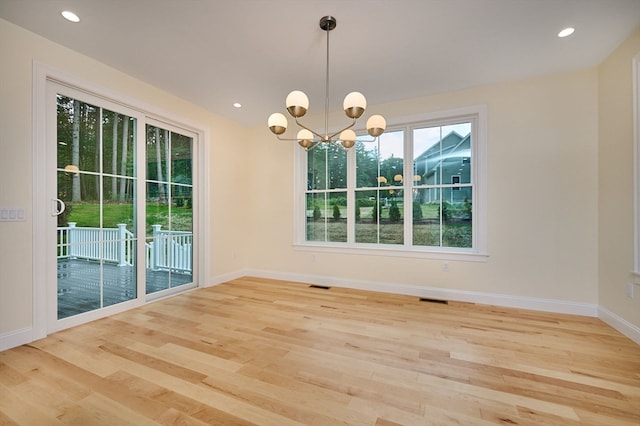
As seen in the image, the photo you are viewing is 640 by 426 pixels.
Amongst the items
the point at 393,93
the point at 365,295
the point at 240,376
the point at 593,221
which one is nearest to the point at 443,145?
the point at 393,93

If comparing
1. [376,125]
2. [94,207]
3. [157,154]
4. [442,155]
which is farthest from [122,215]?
[442,155]

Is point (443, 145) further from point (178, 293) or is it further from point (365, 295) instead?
point (178, 293)

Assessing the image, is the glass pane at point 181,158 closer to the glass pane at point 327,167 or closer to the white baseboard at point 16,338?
the glass pane at point 327,167

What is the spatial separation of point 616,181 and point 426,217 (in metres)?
1.91

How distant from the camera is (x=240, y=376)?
195cm

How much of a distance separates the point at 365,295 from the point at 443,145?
2.38 metres

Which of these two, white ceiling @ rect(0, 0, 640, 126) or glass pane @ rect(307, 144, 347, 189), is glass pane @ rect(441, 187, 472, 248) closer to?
white ceiling @ rect(0, 0, 640, 126)

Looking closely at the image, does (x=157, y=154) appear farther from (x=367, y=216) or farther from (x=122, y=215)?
(x=367, y=216)

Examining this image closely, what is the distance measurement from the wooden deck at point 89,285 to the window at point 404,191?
8.06 ft

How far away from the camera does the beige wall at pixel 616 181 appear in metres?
2.56

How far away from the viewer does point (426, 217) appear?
3.92m

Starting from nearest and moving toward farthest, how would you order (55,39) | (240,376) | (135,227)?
(240,376) < (55,39) < (135,227)

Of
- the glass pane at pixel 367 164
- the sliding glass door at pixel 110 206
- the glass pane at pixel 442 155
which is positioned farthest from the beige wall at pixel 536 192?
the sliding glass door at pixel 110 206

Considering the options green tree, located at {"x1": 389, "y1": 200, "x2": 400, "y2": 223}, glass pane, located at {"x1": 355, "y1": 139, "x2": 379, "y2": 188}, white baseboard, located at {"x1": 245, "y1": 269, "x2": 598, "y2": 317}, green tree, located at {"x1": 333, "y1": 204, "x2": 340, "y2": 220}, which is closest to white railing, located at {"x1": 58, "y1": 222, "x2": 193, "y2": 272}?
white baseboard, located at {"x1": 245, "y1": 269, "x2": 598, "y2": 317}
